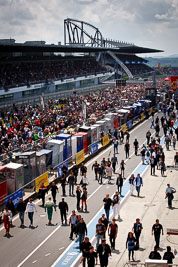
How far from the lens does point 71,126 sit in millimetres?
36438

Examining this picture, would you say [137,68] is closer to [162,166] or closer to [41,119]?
[41,119]

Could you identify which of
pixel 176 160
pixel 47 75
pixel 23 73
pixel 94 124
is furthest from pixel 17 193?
pixel 47 75

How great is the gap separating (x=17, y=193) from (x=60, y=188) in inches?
177

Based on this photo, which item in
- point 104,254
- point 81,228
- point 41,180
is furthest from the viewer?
point 41,180

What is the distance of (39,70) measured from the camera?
64.0 meters

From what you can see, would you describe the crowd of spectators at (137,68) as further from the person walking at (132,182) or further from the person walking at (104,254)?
the person walking at (104,254)

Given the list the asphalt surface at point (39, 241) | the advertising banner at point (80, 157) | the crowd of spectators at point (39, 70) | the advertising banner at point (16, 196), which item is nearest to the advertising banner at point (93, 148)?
the advertising banner at point (80, 157)

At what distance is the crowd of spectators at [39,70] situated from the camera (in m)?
54.0

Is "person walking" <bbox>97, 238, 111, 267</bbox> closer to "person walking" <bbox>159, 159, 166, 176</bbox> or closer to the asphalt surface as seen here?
the asphalt surface

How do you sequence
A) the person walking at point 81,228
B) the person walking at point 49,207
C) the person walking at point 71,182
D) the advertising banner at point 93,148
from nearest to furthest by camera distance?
the person walking at point 81,228, the person walking at point 49,207, the person walking at point 71,182, the advertising banner at point 93,148

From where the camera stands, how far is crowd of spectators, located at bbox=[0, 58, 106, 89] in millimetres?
54025

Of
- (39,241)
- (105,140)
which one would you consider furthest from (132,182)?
(105,140)

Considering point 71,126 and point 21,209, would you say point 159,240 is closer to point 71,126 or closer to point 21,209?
point 21,209

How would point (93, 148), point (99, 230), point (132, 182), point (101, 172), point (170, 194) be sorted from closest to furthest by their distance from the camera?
point (99, 230) < point (170, 194) < point (132, 182) < point (101, 172) < point (93, 148)
